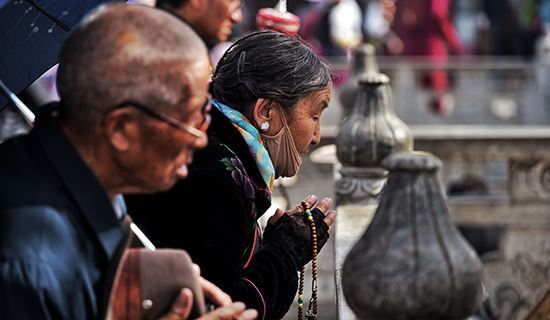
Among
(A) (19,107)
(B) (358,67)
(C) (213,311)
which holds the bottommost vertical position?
(B) (358,67)

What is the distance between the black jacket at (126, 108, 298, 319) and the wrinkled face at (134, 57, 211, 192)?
2.75ft

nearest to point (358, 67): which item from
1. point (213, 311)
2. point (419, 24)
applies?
point (213, 311)

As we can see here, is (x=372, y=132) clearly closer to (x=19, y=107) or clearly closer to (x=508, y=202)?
(x=19, y=107)

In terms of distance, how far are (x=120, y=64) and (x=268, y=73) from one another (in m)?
1.44

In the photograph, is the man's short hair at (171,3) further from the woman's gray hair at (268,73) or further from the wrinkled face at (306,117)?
the wrinkled face at (306,117)

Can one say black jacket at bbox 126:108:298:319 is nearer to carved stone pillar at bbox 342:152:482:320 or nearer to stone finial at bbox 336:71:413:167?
carved stone pillar at bbox 342:152:482:320

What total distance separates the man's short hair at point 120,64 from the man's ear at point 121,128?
0.07 feet

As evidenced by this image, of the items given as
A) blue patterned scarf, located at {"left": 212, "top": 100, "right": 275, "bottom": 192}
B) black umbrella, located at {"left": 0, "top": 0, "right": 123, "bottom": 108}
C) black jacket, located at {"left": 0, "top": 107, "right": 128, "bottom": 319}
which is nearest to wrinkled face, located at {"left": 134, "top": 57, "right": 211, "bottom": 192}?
black jacket, located at {"left": 0, "top": 107, "right": 128, "bottom": 319}

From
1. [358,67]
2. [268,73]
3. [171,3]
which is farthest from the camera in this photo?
[358,67]

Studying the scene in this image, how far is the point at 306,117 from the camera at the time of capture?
3977mm

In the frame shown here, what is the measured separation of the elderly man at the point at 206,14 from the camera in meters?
3.63

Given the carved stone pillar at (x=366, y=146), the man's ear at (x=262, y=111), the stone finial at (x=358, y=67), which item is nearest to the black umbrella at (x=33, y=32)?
the man's ear at (x=262, y=111)

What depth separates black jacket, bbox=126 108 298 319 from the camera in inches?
137

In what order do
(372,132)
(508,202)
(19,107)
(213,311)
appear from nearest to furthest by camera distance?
(213,311) < (19,107) < (372,132) < (508,202)
